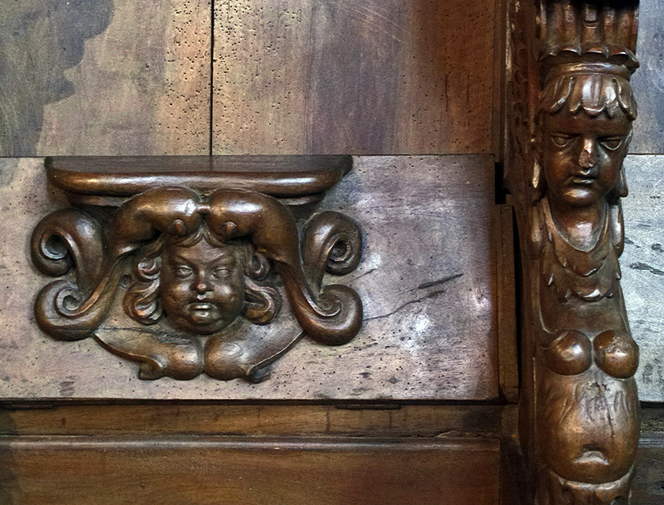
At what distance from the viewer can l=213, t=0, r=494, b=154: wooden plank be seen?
3.22ft

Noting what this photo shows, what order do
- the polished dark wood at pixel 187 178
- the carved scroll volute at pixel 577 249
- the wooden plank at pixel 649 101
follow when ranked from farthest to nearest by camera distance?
the wooden plank at pixel 649 101
the polished dark wood at pixel 187 178
the carved scroll volute at pixel 577 249

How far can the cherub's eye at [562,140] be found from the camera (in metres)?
0.75

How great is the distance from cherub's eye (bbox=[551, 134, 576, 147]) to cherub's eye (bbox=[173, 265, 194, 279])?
410mm

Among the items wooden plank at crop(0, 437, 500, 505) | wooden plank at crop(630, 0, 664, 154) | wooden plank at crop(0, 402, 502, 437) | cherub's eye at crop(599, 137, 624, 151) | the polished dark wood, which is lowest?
wooden plank at crop(0, 437, 500, 505)

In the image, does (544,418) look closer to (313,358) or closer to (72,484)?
(313,358)

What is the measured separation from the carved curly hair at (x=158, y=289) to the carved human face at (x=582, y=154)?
0.33m

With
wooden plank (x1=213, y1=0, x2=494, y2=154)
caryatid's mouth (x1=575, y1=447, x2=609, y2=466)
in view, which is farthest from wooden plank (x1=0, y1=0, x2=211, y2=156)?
caryatid's mouth (x1=575, y1=447, x2=609, y2=466)

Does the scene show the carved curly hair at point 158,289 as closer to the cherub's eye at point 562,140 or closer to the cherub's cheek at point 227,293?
the cherub's cheek at point 227,293

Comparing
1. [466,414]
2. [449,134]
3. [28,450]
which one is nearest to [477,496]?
[466,414]

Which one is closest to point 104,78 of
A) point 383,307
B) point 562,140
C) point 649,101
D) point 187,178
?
point 187,178

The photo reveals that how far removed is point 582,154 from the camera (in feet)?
2.44

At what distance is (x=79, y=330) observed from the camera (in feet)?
2.97

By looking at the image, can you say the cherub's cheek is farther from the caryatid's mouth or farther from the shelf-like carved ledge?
the caryatid's mouth

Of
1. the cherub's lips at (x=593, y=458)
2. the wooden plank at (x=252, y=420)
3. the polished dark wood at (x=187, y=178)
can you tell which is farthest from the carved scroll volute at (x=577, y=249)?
the polished dark wood at (x=187, y=178)
